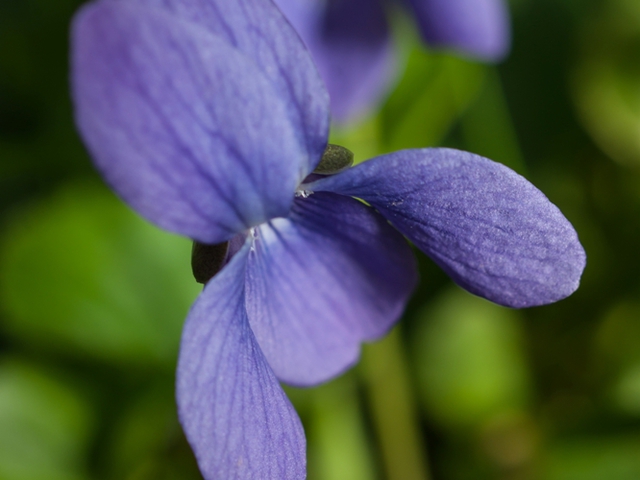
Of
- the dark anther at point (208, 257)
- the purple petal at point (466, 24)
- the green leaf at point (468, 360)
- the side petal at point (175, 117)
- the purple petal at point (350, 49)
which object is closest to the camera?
the side petal at point (175, 117)

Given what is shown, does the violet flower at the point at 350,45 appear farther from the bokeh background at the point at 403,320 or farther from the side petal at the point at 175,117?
the side petal at the point at 175,117

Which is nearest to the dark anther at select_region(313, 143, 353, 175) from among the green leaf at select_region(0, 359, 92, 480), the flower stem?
the flower stem

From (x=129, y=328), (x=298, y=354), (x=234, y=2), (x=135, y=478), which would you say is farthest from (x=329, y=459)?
(x=234, y=2)

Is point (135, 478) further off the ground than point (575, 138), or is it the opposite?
point (575, 138)

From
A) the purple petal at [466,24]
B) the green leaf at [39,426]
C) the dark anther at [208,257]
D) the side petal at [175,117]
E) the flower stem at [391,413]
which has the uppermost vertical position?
the side petal at [175,117]

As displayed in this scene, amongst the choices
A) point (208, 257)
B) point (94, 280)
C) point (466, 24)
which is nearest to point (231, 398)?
point (208, 257)

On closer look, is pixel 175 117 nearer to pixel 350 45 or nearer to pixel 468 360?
pixel 350 45

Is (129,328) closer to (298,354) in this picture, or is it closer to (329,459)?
(329,459)

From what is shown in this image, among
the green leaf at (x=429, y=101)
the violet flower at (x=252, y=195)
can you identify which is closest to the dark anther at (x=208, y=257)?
the violet flower at (x=252, y=195)

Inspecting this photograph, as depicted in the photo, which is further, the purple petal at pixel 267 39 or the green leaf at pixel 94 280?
the green leaf at pixel 94 280
